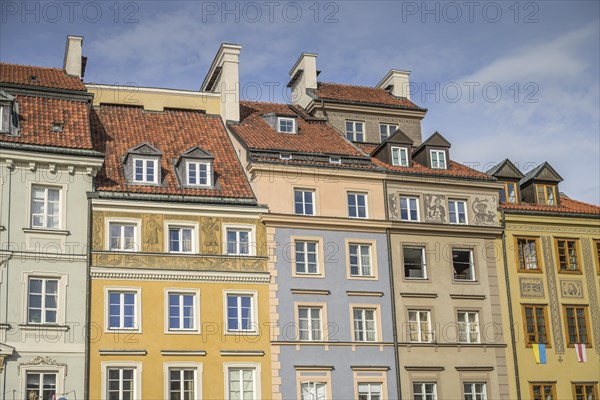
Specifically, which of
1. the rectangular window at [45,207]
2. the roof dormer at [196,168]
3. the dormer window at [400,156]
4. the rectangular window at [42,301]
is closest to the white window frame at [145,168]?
the roof dormer at [196,168]

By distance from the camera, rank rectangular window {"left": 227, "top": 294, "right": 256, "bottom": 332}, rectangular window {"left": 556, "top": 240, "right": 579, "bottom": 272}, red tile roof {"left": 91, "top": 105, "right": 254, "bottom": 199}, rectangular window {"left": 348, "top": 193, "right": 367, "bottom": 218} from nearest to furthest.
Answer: rectangular window {"left": 227, "top": 294, "right": 256, "bottom": 332}
red tile roof {"left": 91, "top": 105, "right": 254, "bottom": 199}
rectangular window {"left": 348, "top": 193, "right": 367, "bottom": 218}
rectangular window {"left": 556, "top": 240, "right": 579, "bottom": 272}

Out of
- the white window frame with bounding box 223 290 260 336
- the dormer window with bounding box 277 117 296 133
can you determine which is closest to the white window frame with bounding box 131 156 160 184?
the white window frame with bounding box 223 290 260 336

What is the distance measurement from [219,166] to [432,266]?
1032 cm

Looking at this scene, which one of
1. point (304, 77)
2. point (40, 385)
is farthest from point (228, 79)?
point (40, 385)

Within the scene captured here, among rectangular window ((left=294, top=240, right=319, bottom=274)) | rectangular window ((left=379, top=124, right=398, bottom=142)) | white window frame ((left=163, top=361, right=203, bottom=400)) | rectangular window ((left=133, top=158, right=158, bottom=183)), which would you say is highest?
rectangular window ((left=379, top=124, right=398, bottom=142))

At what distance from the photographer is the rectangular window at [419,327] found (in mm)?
41844

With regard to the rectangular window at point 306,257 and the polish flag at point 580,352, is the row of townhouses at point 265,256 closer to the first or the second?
the rectangular window at point 306,257

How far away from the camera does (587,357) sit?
145ft

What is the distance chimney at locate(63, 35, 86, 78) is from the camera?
148 ft

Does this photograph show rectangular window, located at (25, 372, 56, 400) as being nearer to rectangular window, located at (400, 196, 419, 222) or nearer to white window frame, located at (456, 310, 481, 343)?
rectangular window, located at (400, 196, 419, 222)

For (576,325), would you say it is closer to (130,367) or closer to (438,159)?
(438,159)

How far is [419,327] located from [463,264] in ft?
13.3

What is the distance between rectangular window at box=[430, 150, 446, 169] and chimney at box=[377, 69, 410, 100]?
7317mm

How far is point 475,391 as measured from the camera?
1654 inches
